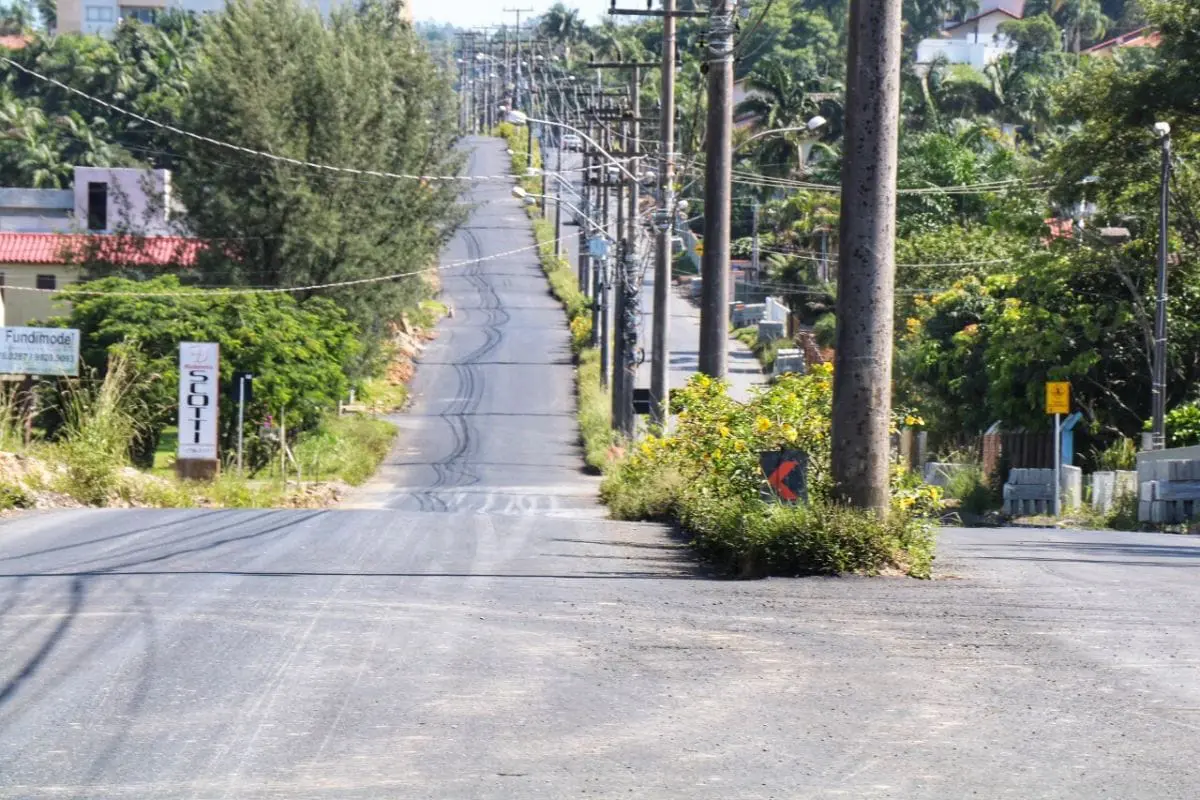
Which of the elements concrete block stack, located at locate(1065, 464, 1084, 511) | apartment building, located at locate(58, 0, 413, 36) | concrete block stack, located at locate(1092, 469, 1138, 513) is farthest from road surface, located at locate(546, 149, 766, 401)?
apartment building, located at locate(58, 0, 413, 36)

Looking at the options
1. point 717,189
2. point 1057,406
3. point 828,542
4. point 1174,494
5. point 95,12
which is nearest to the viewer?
point 828,542

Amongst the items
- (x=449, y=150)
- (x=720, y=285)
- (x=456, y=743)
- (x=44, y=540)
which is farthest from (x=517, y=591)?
(x=449, y=150)

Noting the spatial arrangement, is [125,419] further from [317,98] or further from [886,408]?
[317,98]

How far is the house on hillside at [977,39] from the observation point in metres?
118

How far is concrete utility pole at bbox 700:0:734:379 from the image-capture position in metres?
21.7

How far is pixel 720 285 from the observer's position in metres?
22.6

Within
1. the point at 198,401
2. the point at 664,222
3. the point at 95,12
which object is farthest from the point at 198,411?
the point at 95,12

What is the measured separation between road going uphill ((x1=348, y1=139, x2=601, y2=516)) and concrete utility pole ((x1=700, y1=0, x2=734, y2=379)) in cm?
459

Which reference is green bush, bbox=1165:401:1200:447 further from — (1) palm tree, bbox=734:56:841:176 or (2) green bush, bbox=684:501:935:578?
(1) palm tree, bbox=734:56:841:176

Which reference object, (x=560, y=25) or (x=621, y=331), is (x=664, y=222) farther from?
(x=560, y=25)

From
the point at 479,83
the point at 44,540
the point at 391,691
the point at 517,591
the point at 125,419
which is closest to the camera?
the point at 391,691

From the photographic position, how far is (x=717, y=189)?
22016mm

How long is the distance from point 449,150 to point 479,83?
11490 centimetres

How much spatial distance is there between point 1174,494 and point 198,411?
18.7m
